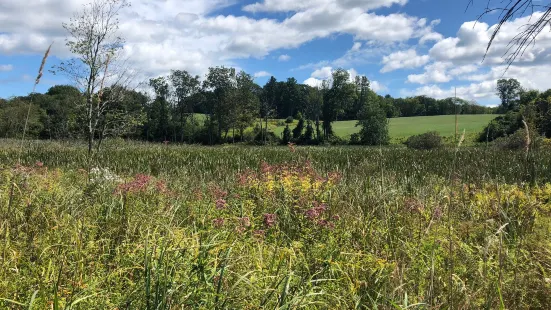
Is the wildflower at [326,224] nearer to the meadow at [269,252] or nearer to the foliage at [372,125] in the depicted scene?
the meadow at [269,252]

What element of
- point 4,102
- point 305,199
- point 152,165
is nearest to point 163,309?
point 305,199

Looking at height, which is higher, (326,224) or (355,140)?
(326,224)

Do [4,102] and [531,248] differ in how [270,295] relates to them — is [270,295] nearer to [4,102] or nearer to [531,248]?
[531,248]

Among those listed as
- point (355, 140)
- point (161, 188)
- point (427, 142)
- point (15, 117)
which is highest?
point (15, 117)

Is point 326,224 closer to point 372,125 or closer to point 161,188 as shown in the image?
point 161,188

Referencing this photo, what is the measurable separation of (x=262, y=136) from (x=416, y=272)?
205 feet

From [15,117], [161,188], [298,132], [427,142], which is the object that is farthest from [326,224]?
[298,132]

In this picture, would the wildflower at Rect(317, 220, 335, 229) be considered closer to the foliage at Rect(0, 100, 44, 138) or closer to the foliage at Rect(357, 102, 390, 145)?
the foliage at Rect(0, 100, 44, 138)

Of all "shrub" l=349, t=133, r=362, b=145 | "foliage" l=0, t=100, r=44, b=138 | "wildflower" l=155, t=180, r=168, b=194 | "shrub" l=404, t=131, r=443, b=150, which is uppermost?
"foliage" l=0, t=100, r=44, b=138

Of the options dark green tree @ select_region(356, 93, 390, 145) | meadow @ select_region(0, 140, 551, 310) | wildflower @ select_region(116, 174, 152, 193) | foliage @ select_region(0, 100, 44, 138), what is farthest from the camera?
dark green tree @ select_region(356, 93, 390, 145)

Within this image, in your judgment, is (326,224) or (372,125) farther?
(372,125)

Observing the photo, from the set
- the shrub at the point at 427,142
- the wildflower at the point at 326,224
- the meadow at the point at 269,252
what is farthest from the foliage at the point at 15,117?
the shrub at the point at 427,142

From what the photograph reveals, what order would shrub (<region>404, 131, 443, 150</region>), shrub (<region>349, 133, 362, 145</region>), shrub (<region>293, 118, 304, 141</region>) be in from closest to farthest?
shrub (<region>404, 131, 443, 150</region>)
shrub (<region>349, 133, 362, 145</region>)
shrub (<region>293, 118, 304, 141</region>)

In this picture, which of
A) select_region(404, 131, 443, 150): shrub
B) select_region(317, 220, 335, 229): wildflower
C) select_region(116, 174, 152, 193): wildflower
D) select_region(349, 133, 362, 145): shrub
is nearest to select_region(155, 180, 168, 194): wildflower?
select_region(116, 174, 152, 193): wildflower
